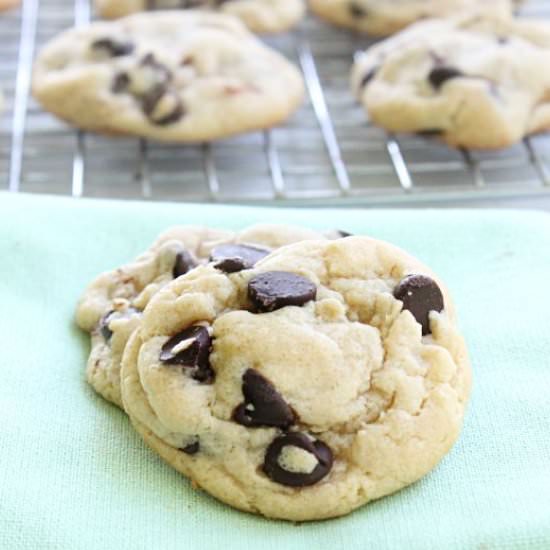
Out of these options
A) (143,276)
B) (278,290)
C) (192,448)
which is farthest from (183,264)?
(192,448)

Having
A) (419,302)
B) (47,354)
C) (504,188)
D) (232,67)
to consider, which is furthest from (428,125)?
(47,354)

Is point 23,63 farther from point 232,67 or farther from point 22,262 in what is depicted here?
point 22,262

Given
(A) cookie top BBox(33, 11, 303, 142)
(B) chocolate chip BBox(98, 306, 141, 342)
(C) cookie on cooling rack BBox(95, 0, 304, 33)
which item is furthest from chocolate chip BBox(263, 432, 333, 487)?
(C) cookie on cooling rack BBox(95, 0, 304, 33)

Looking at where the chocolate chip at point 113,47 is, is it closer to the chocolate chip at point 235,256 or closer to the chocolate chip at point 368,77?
the chocolate chip at point 368,77

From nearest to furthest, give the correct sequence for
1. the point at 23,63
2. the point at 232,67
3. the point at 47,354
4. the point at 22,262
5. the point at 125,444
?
the point at 125,444 < the point at 47,354 < the point at 22,262 < the point at 232,67 < the point at 23,63

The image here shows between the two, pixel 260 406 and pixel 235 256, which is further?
pixel 235 256

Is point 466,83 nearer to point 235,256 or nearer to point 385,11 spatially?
point 385,11

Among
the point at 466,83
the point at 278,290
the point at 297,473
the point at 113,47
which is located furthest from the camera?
the point at 113,47
